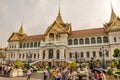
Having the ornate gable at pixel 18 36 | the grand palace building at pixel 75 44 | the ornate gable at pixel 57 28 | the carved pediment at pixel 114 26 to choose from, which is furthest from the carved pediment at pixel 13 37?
the carved pediment at pixel 114 26

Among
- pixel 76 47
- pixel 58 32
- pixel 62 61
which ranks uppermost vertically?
pixel 58 32

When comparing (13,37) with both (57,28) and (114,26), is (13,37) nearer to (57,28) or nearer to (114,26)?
(57,28)

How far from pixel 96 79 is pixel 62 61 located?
29002 mm

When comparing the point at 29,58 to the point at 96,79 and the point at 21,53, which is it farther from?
the point at 96,79

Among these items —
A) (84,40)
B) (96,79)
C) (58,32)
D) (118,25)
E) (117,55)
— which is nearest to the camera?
(96,79)

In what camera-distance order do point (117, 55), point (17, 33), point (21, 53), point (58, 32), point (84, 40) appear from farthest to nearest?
point (17, 33), point (21, 53), point (58, 32), point (84, 40), point (117, 55)

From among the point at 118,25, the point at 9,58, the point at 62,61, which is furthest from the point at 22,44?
the point at 118,25

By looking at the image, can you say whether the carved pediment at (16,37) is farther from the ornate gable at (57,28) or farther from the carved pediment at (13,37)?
the ornate gable at (57,28)

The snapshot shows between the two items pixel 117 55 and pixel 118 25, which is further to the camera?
pixel 118 25

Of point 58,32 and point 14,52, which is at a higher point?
point 58,32

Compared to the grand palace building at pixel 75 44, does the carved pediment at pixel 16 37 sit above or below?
above

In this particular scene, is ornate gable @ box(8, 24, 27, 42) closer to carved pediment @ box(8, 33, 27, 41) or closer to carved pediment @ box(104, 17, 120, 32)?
carved pediment @ box(8, 33, 27, 41)

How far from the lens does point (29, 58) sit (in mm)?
47438

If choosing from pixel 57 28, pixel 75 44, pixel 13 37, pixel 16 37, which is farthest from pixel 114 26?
pixel 13 37
